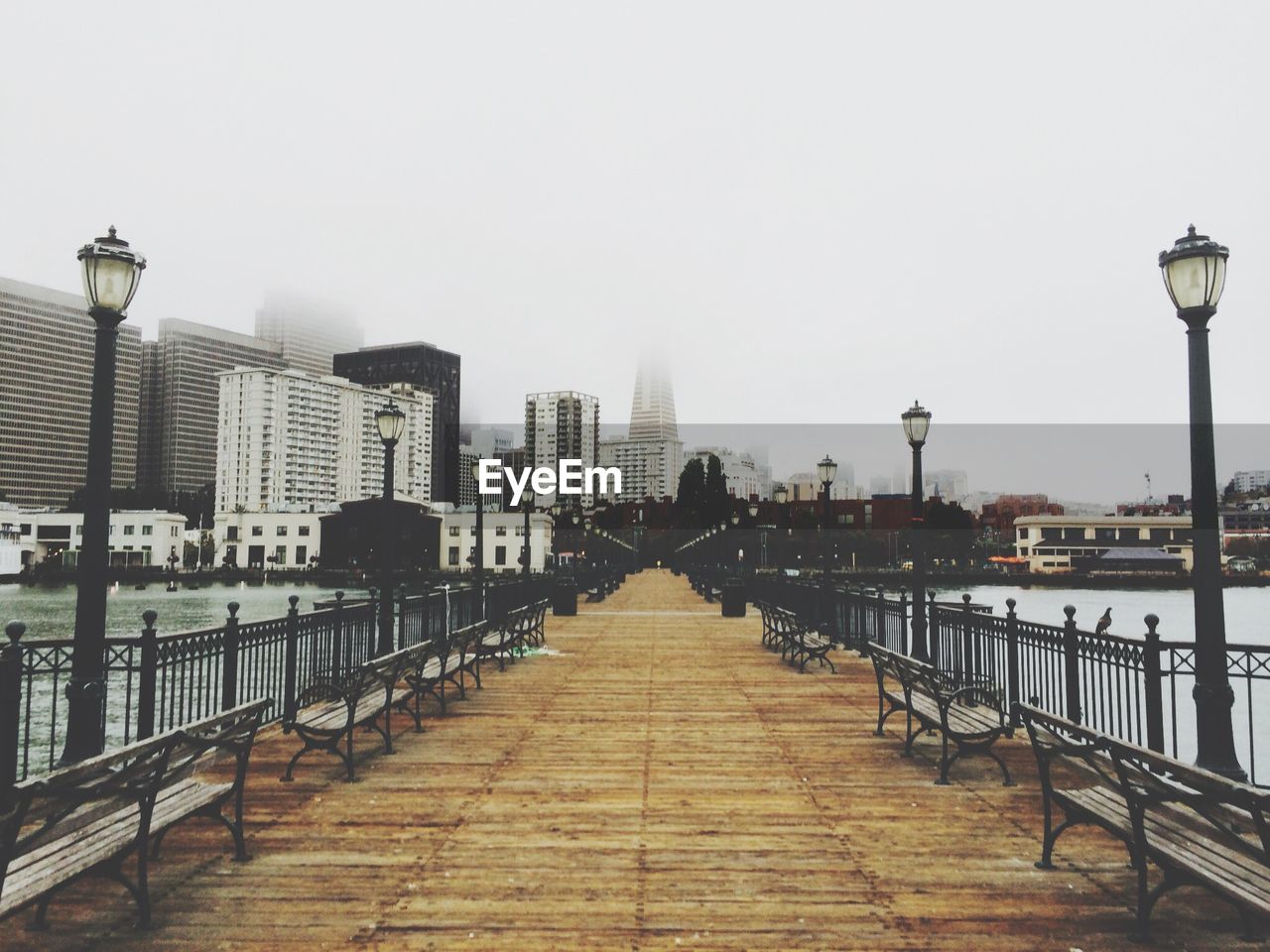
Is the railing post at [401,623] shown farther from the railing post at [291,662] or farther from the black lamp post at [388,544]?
the railing post at [291,662]

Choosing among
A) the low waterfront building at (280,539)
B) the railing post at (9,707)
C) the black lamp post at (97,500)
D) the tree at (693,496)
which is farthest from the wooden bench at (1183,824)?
the low waterfront building at (280,539)

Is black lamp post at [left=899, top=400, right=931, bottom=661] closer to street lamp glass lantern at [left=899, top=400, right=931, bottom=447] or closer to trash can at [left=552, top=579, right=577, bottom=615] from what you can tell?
street lamp glass lantern at [left=899, top=400, right=931, bottom=447]

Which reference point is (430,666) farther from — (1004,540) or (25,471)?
(25,471)

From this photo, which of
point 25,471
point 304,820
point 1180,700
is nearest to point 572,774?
point 304,820

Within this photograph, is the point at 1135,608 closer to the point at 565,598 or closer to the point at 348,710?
the point at 565,598

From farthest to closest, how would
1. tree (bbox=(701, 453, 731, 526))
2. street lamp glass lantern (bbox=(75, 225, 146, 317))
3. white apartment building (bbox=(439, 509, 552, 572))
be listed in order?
white apartment building (bbox=(439, 509, 552, 572)) → tree (bbox=(701, 453, 731, 526)) → street lamp glass lantern (bbox=(75, 225, 146, 317))

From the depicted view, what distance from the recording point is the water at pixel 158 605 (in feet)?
210

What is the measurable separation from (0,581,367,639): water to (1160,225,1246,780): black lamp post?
51.6 m

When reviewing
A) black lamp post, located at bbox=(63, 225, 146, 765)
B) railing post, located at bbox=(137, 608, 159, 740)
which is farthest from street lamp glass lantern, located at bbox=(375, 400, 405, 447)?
railing post, located at bbox=(137, 608, 159, 740)

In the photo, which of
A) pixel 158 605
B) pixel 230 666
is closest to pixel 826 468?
pixel 230 666

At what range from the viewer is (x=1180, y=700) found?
3109 centimetres

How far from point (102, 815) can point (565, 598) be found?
918 inches

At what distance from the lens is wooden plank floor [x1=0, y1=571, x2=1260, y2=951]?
13.9ft

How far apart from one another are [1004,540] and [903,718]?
669ft
